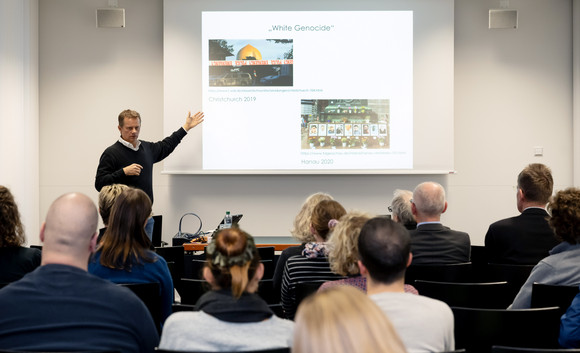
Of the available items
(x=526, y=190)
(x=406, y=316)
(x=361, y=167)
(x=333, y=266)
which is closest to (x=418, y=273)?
(x=333, y=266)

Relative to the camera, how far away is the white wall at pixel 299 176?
22.4 ft

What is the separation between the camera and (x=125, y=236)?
2.85 metres

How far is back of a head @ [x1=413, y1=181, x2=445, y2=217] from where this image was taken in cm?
363

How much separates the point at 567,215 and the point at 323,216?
47.1 inches

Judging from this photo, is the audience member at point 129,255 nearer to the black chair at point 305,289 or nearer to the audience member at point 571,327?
the black chair at point 305,289

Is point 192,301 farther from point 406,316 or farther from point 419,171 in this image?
point 419,171

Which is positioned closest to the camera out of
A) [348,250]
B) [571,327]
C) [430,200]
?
[571,327]

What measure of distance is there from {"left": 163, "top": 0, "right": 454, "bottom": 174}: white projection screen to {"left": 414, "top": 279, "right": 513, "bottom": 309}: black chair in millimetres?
3797

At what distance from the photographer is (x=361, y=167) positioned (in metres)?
6.66

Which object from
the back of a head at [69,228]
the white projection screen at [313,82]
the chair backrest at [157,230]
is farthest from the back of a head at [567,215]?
the chair backrest at [157,230]

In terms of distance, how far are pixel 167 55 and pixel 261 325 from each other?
17.0 ft

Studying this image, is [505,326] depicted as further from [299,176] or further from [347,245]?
[299,176]

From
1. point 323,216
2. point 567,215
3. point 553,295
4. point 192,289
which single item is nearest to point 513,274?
point 567,215

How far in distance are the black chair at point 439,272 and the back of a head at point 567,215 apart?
53 cm
